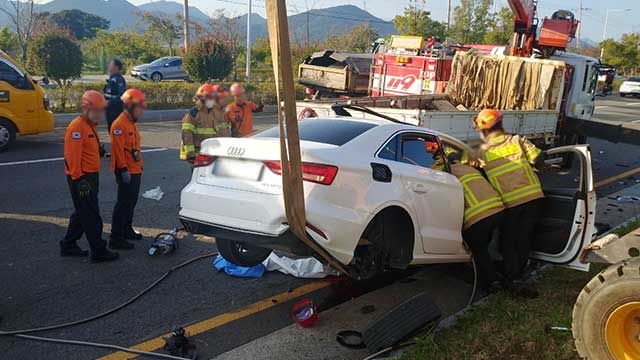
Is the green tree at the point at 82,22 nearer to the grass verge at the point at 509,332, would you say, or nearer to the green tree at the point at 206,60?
the green tree at the point at 206,60

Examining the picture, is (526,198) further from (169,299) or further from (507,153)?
(169,299)

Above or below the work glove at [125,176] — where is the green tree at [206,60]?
above

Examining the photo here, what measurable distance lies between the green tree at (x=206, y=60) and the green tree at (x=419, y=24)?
1873 cm

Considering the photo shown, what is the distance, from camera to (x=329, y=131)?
14.5 ft

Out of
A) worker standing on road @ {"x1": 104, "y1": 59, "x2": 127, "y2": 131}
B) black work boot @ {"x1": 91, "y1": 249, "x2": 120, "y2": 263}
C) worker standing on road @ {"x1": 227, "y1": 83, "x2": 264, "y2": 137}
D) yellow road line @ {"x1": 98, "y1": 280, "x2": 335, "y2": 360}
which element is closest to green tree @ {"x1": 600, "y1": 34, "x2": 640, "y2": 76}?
worker standing on road @ {"x1": 104, "y1": 59, "x2": 127, "y2": 131}

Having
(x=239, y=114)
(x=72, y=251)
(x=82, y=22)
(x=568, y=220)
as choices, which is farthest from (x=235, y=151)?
(x=82, y=22)

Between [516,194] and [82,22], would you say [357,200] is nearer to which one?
[516,194]

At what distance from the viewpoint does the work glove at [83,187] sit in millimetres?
4941

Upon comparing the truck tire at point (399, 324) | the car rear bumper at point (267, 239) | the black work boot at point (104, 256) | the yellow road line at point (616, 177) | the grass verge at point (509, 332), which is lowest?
the yellow road line at point (616, 177)

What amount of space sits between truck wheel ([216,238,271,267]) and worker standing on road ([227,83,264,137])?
2.74 metres

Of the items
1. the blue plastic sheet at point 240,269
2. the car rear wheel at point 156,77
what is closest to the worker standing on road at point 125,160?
the blue plastic sheet at point 240,269

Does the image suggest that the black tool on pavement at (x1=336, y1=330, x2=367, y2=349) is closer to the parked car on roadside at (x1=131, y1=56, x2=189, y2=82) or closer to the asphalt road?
the asphalt road

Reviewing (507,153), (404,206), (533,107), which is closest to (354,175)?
(404,206)

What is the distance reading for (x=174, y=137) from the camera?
12.6 metres
